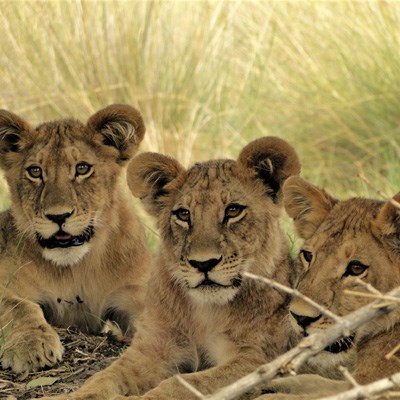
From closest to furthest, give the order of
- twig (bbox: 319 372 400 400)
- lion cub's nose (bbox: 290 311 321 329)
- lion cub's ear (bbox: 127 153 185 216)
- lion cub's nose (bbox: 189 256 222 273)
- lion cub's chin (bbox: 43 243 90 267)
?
twig (bbox: 319 372 400 400) → lion cub's nose (bbox: 290 311 321 329) → lion cub's nose (bbox: 189 256 222 273) → lion cub's ear (bbox: 127 153 185 216) → lion cub's chin (bbox: 43 243 90 267)

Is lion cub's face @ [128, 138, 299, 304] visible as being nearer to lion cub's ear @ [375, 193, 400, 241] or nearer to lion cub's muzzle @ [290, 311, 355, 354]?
lion cub's muzzle @ [290, 311, 355, 354]

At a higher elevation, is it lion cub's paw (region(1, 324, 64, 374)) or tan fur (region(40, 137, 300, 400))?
tan fur (region(40, 137, 300, 400))

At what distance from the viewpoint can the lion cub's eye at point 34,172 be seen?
495 cm

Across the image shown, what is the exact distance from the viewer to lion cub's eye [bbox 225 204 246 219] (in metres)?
4.24

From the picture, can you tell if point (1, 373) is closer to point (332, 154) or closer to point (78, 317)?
point (78, 317)

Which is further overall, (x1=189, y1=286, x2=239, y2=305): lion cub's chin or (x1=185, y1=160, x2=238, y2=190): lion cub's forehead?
(x1=185, y1=160, x2=238, y2=190): lion cub's forehead

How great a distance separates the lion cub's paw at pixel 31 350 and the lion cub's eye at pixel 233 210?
0.98 meters

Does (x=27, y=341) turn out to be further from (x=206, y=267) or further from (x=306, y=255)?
(x=306, y=255)

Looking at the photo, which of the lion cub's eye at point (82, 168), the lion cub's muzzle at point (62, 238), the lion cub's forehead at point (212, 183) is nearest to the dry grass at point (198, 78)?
the lion cub's eye at point (82, 168)

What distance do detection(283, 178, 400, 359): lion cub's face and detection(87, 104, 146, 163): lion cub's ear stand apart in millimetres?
1421

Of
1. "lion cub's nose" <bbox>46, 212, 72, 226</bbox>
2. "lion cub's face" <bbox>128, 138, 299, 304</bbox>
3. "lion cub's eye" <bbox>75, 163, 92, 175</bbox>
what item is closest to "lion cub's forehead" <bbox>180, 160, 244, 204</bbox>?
"lion cub's face" <bbox>128, 138, 299, 304</bbox>

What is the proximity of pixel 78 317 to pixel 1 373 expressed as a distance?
698 mm

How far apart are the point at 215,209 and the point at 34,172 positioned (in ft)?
3.81

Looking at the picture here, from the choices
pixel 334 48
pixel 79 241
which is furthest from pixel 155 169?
pixel 334 48
